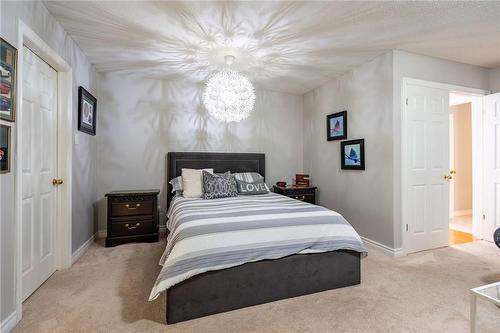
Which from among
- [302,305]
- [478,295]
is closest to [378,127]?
[478,295]

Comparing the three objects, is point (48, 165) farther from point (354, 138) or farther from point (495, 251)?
point (495, 251)

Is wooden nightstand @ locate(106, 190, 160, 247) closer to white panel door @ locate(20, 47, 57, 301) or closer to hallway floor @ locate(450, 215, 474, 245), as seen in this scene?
white panel door @ locate(20, 47, 57, 301)

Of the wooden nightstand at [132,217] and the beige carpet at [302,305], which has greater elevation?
the wooden nightstand at [132,217]

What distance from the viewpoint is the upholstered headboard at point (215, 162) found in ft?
12.9

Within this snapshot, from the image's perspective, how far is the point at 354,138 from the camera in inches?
140

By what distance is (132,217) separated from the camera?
336cm

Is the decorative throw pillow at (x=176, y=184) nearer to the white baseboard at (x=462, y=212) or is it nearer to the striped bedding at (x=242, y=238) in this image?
the striped bedding at (x=242, y=238)

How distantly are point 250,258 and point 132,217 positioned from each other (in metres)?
2.22

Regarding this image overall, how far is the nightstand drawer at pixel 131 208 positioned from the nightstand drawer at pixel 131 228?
0.38 feet

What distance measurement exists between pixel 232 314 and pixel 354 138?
9.40ft

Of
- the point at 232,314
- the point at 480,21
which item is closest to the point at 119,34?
the point at 232,314

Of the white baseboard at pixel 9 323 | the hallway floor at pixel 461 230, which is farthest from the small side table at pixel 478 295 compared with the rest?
the white baseboard at pixel 9 323

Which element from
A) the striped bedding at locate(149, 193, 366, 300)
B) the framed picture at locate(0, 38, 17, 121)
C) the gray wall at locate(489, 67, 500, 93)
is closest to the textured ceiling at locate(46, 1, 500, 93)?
the gray wall at locate(489, 67, 500, 93)

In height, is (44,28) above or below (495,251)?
above
